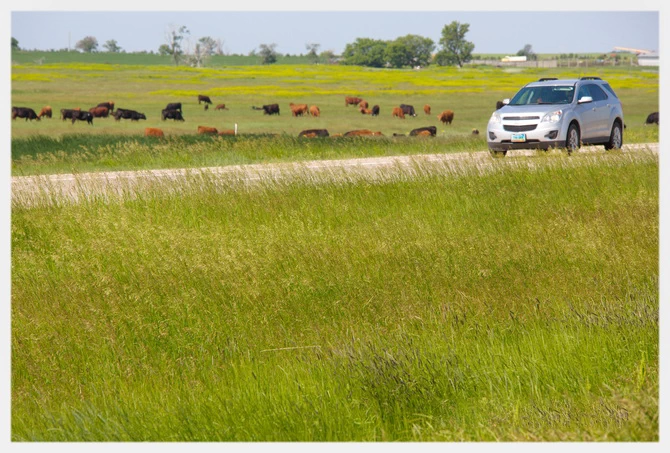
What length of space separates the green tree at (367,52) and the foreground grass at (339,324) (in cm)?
10571

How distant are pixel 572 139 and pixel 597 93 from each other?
2.15 m

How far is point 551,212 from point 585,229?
1.66 m

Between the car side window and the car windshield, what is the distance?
0.93 m

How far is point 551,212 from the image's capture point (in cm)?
1037

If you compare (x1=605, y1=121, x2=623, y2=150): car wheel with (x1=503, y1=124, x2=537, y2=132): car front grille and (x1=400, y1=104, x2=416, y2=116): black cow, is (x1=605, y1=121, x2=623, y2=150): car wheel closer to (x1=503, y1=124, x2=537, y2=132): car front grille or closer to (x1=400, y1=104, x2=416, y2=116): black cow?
(x1=503, y1=124, x2=537, y2=132): car front grille

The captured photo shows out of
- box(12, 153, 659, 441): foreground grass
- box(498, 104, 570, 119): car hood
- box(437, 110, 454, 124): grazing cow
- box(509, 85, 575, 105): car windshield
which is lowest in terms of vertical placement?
box(437, 110, 454, 124): grazing cow

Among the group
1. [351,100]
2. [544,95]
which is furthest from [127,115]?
[544,95]

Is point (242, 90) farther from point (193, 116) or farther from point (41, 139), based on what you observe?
point (41, 139)

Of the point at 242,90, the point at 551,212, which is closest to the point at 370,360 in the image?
the point at 551,212

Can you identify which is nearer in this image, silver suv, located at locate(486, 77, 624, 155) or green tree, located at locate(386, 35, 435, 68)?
silver suv, located at locate(486, 77, 624, 155)

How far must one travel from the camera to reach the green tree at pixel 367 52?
374 feet

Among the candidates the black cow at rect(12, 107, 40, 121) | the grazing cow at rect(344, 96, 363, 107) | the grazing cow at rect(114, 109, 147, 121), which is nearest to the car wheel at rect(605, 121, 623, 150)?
the grazing cow at rect(114, 109, 147, 121)

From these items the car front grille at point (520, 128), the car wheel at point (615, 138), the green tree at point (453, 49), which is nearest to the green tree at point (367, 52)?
the green tree at point (453, 49)

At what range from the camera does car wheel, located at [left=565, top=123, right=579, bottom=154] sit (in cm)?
1915
